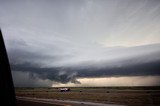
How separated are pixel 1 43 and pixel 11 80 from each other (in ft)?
0.95

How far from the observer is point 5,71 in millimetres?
1604

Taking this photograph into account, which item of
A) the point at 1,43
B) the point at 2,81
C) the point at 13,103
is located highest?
the point at 1,43

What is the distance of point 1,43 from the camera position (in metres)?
1.61

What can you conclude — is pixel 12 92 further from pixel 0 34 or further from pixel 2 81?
pixel 0 34

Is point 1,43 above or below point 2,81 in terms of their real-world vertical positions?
above

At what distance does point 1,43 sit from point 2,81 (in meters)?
0.28

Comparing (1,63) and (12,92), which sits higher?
(1,63)

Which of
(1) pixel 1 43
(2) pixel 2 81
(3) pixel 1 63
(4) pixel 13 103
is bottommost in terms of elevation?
(4) pixel 13 103

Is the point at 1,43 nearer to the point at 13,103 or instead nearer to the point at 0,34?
the point at 0,34

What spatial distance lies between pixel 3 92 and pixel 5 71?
154 millimetres

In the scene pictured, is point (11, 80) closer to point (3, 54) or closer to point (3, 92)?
point (3, 92)

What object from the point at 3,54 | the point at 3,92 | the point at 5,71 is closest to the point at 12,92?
the point at 3,92

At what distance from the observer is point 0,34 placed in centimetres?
163

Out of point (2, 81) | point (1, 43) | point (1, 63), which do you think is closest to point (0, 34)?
point (1, 43)
